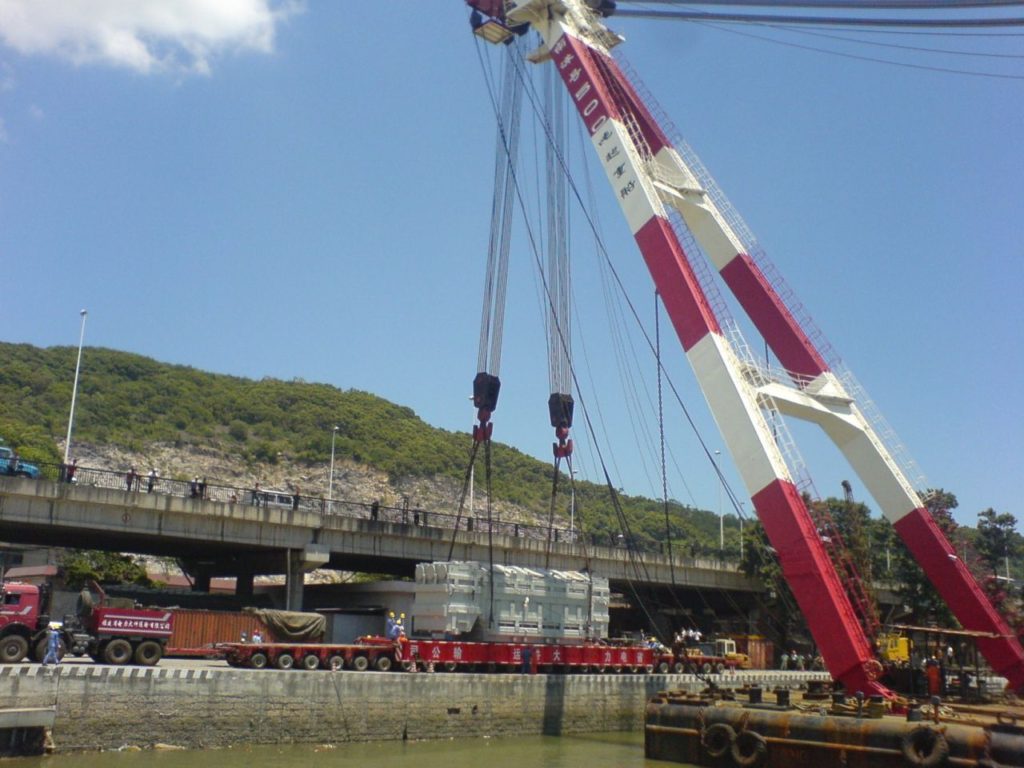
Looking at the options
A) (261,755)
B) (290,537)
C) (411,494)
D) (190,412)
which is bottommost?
(261,755)

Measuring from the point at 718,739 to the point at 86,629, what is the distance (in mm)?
16530

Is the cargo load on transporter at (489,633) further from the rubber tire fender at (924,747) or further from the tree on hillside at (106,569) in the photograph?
the tree on hillside at (106,569)

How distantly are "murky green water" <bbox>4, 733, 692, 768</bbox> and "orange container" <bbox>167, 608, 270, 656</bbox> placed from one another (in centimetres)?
729

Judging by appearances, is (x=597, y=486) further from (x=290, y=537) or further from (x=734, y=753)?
(x=734, y=753)

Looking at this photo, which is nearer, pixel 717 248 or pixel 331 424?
pixel 717 248

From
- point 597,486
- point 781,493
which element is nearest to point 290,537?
point 781,493

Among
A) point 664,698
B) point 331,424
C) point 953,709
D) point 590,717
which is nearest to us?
point 953,709

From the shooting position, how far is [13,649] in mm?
23250

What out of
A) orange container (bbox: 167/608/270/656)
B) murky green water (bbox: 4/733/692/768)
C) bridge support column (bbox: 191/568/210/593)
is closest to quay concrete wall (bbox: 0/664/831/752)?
murky green water (bbox: 4/733/692/768)


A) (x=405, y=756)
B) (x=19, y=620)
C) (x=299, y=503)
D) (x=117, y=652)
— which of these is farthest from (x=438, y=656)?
(x=299, y=503)

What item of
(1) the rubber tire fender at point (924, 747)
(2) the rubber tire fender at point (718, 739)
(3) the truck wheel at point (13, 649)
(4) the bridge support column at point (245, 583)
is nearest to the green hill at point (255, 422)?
(4) the bridge support column at point (245, 583)

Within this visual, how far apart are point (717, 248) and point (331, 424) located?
91487 millimetres

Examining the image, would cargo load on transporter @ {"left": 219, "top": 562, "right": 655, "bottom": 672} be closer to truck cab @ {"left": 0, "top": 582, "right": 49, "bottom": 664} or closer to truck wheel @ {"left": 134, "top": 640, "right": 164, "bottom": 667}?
truck wheel @ {"left": 134, "top": 640, "right": 164, "bottom": 667}

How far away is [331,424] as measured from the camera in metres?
119
